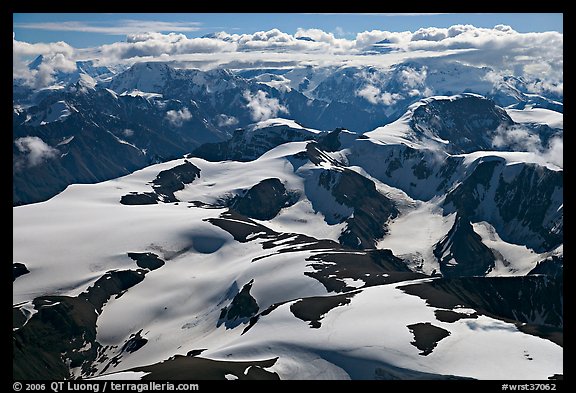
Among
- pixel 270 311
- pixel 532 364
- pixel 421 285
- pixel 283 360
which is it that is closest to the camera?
pixel 532 364

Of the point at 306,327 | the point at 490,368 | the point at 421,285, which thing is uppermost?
the point at 490,368

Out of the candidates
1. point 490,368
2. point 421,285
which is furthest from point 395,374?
point 421,285

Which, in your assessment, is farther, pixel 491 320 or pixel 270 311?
pixel 270 311

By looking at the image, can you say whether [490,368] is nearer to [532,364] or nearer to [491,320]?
[532,364]
